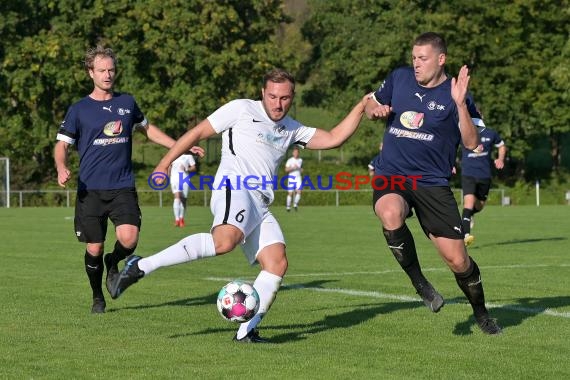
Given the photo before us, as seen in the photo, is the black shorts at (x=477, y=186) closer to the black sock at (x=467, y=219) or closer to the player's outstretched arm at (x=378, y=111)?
the black sock at (x=467, y=219)

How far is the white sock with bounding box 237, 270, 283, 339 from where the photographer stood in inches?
324

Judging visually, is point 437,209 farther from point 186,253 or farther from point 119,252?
point 119,252

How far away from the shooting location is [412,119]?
8906 mm

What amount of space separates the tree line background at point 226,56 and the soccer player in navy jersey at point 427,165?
46102 mm

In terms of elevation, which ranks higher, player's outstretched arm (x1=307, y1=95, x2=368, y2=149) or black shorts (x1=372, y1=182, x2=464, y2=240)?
player's outstretched arm (x1=307, y1=95, x2=368, y2=149)

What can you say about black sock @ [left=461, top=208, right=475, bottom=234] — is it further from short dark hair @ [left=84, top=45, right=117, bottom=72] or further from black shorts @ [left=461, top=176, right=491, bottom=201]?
short dark hair @ [left=84, top=45, right=117, bottom=72]

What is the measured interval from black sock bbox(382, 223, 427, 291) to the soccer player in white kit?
94cm

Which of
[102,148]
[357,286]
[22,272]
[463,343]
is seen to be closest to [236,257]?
[22,272]

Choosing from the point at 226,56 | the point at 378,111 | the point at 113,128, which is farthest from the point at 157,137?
the point at 226,56

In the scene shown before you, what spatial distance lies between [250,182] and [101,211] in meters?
2.55

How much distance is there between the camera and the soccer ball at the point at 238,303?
812 cm

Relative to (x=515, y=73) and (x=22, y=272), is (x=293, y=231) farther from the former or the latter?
(x=515, y=73)

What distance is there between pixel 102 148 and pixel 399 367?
4.43m

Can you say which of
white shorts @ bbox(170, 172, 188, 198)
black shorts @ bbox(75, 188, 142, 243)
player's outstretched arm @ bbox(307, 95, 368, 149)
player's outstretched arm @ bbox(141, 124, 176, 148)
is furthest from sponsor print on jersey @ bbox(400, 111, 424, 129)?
white shorts @ bbox(170, 172, 188, 198)
